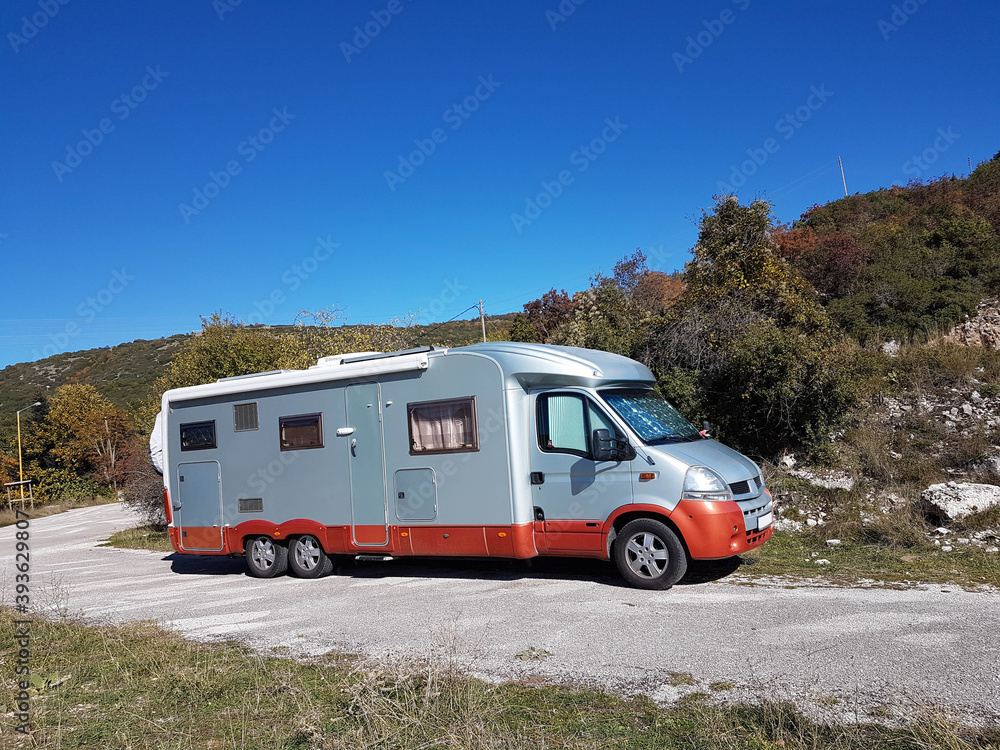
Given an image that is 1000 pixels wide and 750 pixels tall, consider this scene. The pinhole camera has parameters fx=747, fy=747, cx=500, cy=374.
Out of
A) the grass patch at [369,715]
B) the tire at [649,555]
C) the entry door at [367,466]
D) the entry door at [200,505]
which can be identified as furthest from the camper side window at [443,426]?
the entry door at [200,505]

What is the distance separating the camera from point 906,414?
525 inches

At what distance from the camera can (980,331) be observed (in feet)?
53.8

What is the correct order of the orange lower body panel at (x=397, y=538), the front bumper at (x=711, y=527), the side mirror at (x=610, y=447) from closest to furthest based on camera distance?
the front bumper at (x=711, y=527), the side mirror at (x=610, y=447), the orange lower body panel at (x=397, y=538)

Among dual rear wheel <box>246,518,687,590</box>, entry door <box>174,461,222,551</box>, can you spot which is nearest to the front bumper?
dual rear wheel <box>246,518,687,590</box>

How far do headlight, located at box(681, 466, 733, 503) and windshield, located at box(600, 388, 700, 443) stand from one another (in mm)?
647

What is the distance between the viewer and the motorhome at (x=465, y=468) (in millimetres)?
7863

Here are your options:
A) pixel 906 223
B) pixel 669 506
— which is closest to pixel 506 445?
pixel 669 506

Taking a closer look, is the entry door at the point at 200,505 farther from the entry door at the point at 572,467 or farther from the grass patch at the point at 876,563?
the grass patch at the point at 876,563

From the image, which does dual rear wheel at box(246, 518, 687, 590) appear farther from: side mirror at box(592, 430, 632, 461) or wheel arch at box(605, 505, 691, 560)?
side mirror at box(592, 430, 632, 461)

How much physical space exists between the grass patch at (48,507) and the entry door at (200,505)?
91.0ft

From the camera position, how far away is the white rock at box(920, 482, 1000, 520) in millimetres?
9125

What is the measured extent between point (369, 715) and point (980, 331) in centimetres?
1680

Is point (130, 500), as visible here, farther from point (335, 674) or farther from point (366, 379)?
point (335, 674)

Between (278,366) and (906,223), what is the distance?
20417mm
